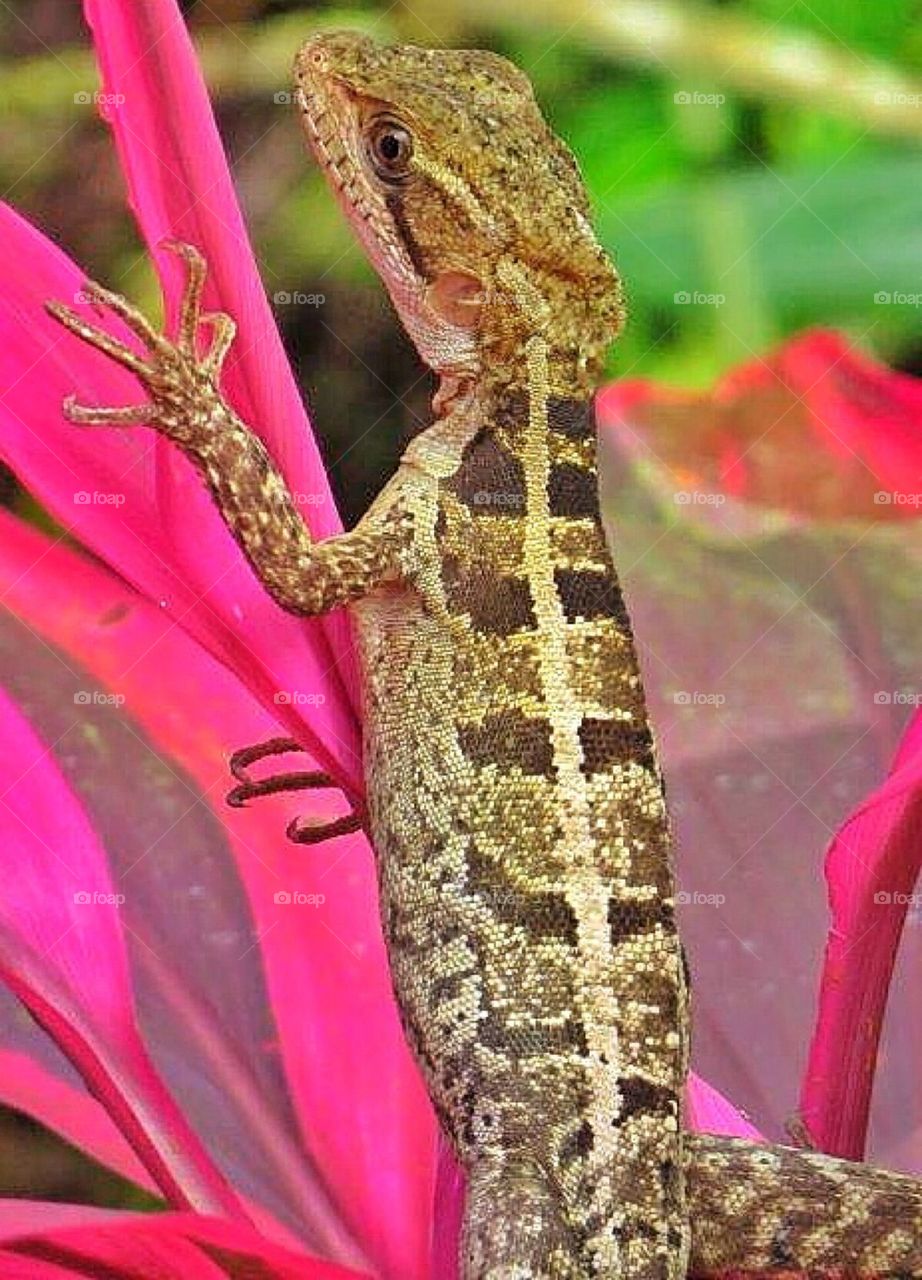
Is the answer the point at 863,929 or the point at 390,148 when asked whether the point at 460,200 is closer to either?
the point at 390,148

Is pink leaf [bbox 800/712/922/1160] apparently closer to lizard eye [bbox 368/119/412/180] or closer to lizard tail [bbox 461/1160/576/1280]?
lizard tail [bbox 461/1160/576/1280]

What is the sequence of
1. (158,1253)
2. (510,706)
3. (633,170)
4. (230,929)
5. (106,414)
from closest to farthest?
1. (158,1253)
2. (106,414)
3. (510,706)
4. (230,929)
5. (633,170)

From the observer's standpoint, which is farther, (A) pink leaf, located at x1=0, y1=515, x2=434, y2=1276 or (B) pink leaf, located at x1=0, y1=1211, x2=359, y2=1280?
(A) pink leaf, located at x1=0, y1=515, x2=434, y2=1276

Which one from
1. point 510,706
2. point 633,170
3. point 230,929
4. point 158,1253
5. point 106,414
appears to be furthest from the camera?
point 633,170

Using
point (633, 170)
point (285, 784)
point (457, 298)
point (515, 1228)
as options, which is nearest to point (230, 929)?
point (285, 784)

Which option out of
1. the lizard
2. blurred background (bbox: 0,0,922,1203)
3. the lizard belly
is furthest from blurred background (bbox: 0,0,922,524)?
the lizard belly

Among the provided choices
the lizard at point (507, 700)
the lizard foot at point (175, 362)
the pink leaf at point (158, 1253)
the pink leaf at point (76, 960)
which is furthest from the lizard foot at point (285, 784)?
the pink leaf at point (158, 1253)

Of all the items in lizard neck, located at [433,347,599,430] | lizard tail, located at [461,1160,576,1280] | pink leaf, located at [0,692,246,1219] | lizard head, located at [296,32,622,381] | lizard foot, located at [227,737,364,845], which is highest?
lizard head, located at [296,32,622,381]
